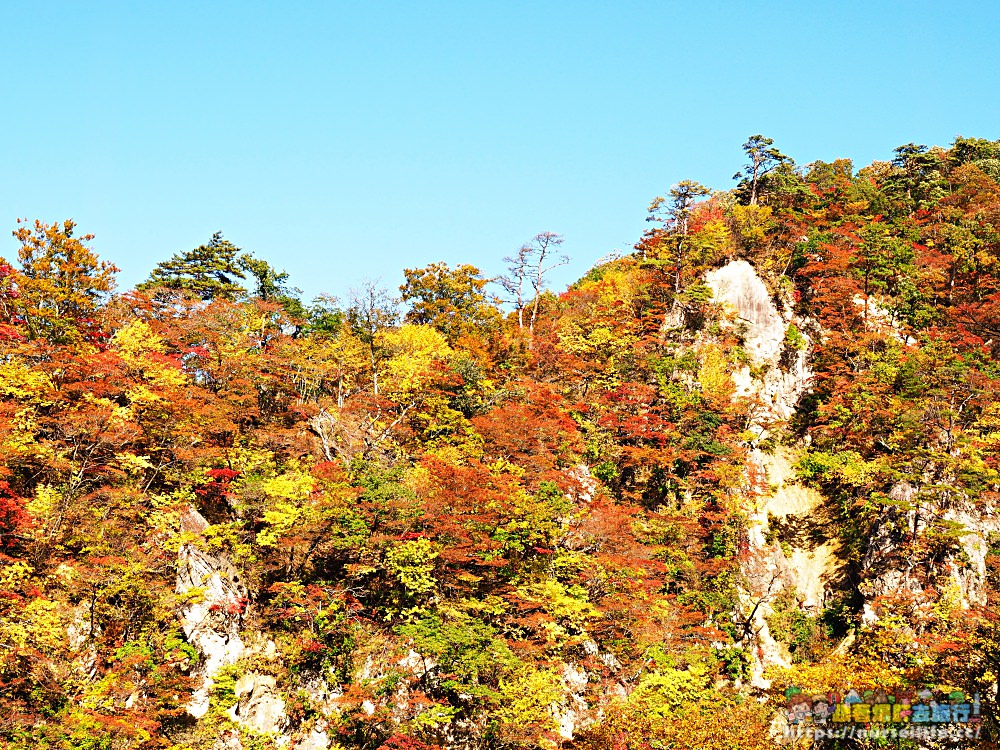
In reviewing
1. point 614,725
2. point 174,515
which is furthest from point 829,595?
point 174,515

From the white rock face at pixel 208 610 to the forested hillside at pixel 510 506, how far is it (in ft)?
0.31

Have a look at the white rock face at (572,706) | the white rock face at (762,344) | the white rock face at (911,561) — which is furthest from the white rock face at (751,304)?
the white rock face at (572,706)

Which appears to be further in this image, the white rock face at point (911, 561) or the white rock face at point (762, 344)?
the white rock face at point (762, 344)

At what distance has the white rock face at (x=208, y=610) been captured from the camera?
21.7 m

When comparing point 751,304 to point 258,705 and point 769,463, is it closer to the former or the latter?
point 769,463

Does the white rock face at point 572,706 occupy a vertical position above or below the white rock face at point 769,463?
below

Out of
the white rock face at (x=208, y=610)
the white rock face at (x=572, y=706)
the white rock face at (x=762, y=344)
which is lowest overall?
the white rock face at (x=572, y=706)

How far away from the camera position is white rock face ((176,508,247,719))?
2166cm

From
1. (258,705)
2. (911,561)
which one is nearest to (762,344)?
(911,561)

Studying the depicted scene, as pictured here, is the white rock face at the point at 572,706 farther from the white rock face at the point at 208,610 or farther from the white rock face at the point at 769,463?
the white rock face at the point at 208,610

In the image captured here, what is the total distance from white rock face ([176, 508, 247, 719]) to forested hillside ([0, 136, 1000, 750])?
0.10m

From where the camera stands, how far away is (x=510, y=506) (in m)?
24.8

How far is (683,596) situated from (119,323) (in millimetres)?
26456

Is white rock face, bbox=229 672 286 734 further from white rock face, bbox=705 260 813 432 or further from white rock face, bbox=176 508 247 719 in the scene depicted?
white rock face, bbox=705 260 813 432
